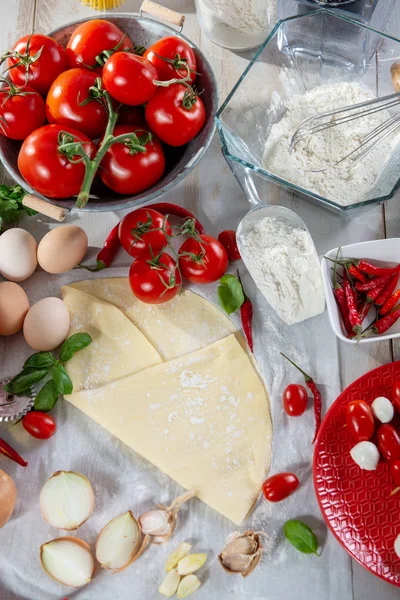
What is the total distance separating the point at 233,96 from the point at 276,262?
1.15ft

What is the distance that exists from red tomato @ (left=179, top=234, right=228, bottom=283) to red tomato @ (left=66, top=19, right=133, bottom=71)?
375 millimetres

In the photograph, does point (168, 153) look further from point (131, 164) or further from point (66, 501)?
point (66, 501)

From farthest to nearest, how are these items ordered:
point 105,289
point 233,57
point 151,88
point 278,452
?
point 233,57 < point 105,289 < point 278,452 < point 151,88

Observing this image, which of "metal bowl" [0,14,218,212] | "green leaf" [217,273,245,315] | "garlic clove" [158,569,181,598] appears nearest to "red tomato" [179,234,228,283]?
"green leaf" [217,273,245,315]

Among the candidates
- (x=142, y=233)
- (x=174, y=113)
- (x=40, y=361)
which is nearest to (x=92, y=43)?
(x=174, y=113)

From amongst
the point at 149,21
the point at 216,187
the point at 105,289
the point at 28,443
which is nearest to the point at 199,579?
the point at 28,443

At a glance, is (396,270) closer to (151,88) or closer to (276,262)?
(276,262)

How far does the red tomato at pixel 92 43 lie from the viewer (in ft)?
4.16

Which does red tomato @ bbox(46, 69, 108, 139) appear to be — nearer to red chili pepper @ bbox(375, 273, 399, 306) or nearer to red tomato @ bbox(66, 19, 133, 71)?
red tomato @ bbox(66, 19, 133, 71)

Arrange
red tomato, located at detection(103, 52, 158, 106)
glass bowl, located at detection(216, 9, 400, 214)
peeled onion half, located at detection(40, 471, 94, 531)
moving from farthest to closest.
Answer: glass bowl, located at detection(216, 9, 400, 214), peeled onion half, located at detection(40, 471, 94, 531), red tomato, located at detection(103, 52, 158, 106)

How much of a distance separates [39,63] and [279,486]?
88cm

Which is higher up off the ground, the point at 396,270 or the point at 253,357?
the point at 396,270

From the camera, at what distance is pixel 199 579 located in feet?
4.13

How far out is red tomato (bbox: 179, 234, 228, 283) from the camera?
1.35 m
